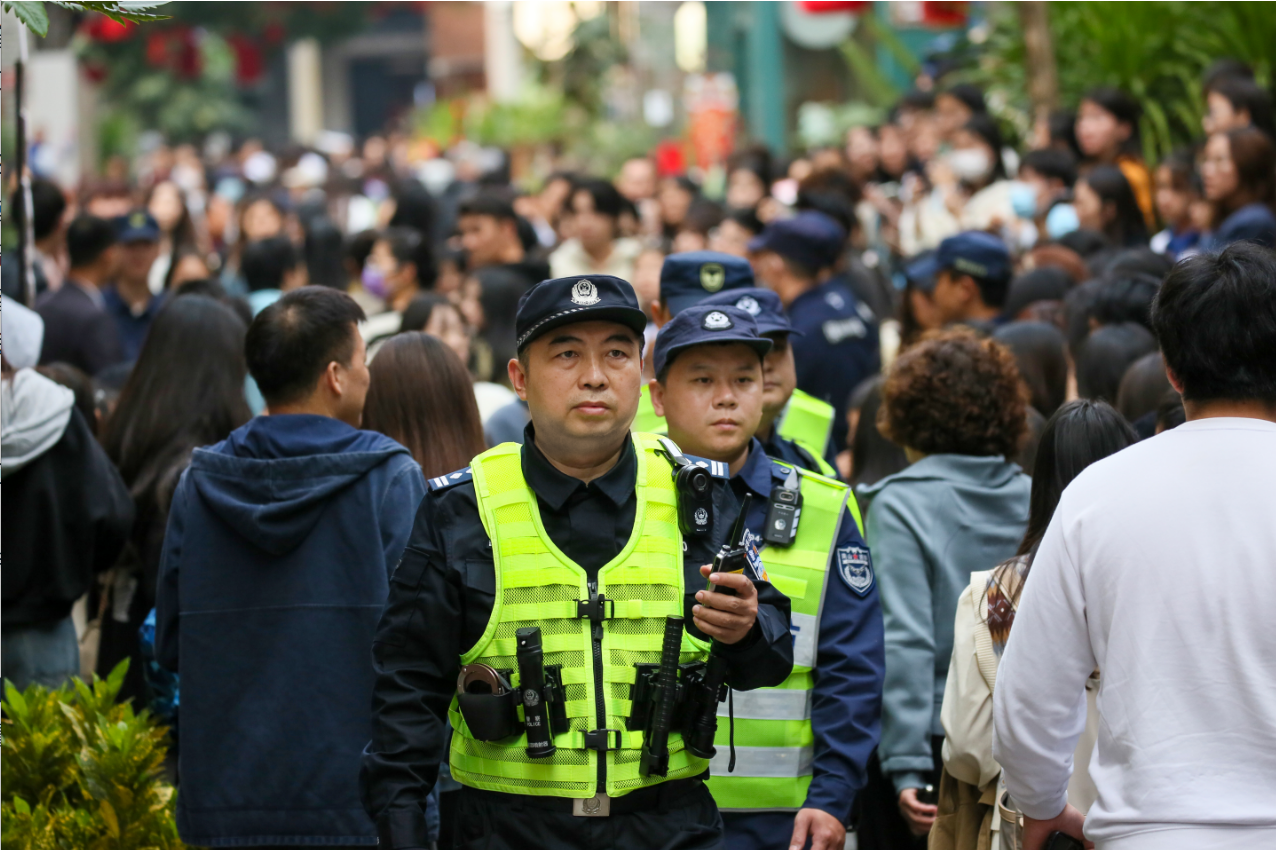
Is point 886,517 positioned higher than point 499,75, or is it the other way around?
point 499,75

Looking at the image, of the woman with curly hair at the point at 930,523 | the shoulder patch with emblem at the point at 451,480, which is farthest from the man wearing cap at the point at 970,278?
the shoulder patch with emblem at the point at 451,480

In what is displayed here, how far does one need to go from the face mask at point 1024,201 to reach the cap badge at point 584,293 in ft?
22.5

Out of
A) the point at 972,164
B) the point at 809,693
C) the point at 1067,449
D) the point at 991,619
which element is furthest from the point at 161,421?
the point at 972,164

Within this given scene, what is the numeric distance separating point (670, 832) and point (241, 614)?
1.40m

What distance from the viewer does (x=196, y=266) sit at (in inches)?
348

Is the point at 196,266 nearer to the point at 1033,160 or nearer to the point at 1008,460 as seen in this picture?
the point at 1033,160

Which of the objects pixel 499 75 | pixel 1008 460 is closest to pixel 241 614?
pixel 1008 460

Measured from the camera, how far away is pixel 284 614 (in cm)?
363

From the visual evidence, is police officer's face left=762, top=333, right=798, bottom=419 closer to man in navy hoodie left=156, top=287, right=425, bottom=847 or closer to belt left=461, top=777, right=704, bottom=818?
man in navy hoodie left=156, top=287, right=425, bottom=847

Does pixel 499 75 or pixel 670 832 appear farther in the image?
pixel 499 75

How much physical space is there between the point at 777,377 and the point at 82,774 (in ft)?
7.67

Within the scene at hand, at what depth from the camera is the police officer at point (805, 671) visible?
3367 mm

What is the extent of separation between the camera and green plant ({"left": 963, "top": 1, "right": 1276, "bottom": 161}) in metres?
10.3

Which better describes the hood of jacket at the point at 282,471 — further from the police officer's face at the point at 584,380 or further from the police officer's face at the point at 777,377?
the police officer's face at the point at 777,377
